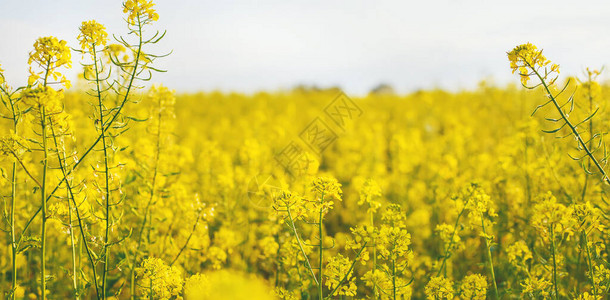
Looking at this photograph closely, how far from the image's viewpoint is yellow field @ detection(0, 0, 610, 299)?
6.88 feet

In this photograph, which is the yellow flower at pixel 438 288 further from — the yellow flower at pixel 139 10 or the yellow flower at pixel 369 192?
the yellow flower at pixel 139 10

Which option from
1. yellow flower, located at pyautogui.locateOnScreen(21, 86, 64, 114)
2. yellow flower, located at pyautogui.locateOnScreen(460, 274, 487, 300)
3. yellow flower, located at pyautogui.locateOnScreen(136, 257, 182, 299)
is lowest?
yellow flower, located at pyautogui.locateOnScreen(460, 274, 487, 300)

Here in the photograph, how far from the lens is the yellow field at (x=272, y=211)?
6.88 ft

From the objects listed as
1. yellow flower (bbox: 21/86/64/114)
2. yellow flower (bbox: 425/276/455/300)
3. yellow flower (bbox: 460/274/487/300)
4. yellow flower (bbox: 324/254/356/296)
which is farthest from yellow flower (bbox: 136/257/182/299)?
yellow flower (bbox: 460/274/487/300)

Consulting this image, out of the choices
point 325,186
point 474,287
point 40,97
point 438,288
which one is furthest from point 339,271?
point 40,97

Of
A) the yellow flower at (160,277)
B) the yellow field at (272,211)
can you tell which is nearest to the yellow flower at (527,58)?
the yellow field at (272,211)

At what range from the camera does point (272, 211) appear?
2.66 metres

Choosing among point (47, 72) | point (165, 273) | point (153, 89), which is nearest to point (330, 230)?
point (153, 89)

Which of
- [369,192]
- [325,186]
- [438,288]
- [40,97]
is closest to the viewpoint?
[40,97]

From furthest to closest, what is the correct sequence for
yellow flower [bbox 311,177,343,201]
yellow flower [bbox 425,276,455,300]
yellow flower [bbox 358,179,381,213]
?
yellow flower [bbox 358,179,381,213] → yellow flower [bbox 425,276,455,300] → yellow flower [bbox 311,177,343,201]

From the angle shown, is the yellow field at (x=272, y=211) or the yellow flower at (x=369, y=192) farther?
the yellow flower at (x=369, y=192)

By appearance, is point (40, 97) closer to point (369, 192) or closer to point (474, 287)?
point (369, 192)

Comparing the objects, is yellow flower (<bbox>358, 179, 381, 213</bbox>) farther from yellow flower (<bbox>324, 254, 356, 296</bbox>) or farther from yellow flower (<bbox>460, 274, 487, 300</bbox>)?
yellow flower (<bbox>460, 274, 487, 300</bbox>)

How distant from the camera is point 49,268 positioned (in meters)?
3.44
